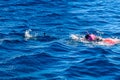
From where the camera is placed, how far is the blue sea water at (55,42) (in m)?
14.3

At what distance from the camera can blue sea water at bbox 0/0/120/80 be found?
14318mm

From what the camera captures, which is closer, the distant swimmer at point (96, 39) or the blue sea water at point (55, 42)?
the blue sea water at point (55, 42)

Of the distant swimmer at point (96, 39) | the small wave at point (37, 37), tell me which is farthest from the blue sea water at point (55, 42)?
the distant swimmer at point (96, 39)

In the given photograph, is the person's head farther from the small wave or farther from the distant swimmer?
the small wave

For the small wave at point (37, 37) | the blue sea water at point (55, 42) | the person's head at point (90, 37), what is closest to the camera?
the blue sea water at point (55, 42)

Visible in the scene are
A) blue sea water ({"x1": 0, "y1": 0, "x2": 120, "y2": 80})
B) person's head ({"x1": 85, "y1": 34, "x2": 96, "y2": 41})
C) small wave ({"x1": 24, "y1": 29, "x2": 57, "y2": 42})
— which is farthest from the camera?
small wave ({"x1": 24, "y1": 29, "x2": 57, "y2": 42})

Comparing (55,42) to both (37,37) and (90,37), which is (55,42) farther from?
(90,37)

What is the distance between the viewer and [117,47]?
1753cm

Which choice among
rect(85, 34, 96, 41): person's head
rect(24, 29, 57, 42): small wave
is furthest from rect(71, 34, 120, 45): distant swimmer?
rect(24, 29, 57, 42): small wave

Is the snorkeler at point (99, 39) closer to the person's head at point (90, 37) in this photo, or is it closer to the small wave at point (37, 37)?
the person's head at point (90, 37)

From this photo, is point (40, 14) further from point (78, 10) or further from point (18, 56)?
point (18, 56)

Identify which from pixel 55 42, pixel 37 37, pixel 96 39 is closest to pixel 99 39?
pixel 96 39

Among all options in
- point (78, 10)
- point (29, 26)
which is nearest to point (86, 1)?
point (78, 10)

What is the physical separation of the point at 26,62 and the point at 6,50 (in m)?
1.65
